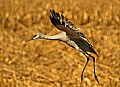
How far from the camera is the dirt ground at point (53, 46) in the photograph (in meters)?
3.52

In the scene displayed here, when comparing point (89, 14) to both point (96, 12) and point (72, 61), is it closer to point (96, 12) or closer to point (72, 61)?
point (96, 12)

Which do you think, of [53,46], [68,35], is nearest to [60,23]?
[68,35]

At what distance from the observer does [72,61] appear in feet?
12.1

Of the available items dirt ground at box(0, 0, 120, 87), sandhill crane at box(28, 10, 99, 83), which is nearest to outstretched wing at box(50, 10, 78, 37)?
sandhill crane at box(28, 10, 99, 83)

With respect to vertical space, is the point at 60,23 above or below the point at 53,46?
below

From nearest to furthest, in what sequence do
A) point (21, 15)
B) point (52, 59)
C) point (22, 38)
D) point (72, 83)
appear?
point (72, 83)
point (52, 59)
point (22, 38)
point (21, 15)

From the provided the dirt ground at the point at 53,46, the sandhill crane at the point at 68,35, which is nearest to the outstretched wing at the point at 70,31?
the sandhill crane at the point at 68,35

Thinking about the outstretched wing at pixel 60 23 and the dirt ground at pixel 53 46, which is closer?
the outstretched wing at pixel 60 23

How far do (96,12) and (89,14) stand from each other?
2.8 inches

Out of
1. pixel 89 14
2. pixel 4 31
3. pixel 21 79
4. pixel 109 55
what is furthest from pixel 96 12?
pixel 21 79

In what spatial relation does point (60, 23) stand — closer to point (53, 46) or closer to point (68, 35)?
point (68, 35)

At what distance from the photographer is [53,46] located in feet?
12.6

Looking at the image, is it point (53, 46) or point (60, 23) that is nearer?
point (60, 23)

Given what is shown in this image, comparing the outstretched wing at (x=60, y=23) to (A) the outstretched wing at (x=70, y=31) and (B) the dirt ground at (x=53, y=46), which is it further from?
(B) the dirt ground at (x=53, y=46)
